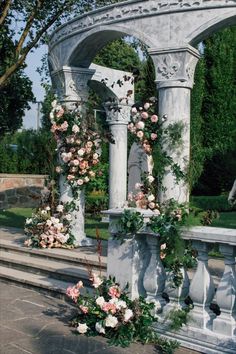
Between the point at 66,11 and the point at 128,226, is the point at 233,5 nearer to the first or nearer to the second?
the point at 128,226

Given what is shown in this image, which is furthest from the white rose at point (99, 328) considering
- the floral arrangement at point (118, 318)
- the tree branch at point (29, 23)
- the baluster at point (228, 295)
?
the tree branch at point (29, 23)

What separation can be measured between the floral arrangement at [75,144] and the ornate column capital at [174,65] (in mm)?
1754

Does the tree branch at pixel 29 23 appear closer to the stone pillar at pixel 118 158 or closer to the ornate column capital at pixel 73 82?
the stone pillar at pixel 118 158

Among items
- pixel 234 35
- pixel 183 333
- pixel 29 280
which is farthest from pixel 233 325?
pixel 234 35

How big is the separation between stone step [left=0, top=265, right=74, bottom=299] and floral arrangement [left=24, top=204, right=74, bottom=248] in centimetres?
71

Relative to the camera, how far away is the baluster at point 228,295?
3.69m

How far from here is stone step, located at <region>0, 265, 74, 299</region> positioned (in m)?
5.55

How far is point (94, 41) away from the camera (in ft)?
22.3

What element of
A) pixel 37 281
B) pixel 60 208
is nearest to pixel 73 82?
pixel 60 208

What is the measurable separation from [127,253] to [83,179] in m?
2.92

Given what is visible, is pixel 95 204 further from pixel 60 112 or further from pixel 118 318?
pixel 118 318

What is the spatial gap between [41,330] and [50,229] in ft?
9.41

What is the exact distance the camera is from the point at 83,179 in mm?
7191

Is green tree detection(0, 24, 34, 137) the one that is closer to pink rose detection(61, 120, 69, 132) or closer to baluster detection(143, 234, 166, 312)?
pink rose detection(61, 120, 69, 132)
